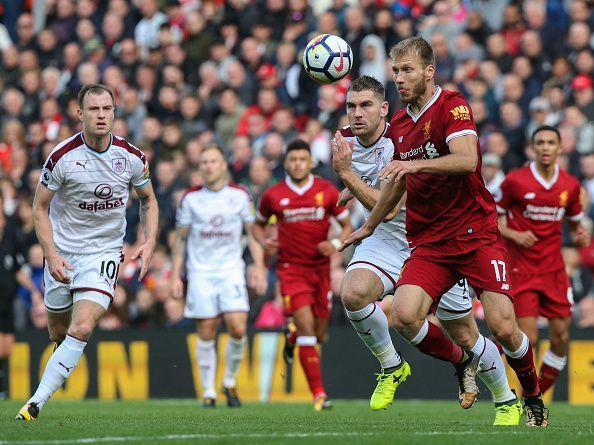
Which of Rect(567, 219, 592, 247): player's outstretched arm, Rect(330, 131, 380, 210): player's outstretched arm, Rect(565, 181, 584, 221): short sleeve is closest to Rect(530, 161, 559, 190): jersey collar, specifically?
Rect(565, 181, 584, 221): short sleeve

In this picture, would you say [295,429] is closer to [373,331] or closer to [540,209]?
[373,331]

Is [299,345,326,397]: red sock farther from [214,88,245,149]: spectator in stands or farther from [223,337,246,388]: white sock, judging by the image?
[214,88,245,149]: spectator in stands

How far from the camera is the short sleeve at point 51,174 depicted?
10805 mm

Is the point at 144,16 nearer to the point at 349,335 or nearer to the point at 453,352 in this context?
the point at 349,335

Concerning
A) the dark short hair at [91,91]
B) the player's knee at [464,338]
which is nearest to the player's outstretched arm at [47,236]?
the dark short hair at [91,91]

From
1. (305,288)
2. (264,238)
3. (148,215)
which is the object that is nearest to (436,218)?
(148,215)

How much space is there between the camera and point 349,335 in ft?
56.2

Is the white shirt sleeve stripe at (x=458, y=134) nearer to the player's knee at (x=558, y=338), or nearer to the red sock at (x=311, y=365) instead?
the player's knee at (x=558, y=338)

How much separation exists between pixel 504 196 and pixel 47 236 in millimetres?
5416

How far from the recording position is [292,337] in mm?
14930

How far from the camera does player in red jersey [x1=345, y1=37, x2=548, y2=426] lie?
376 inches

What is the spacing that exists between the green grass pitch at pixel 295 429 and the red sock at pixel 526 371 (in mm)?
352

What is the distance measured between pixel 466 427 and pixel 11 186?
12.1 metres

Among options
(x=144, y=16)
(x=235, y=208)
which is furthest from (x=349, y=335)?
(x=144, y=16)
